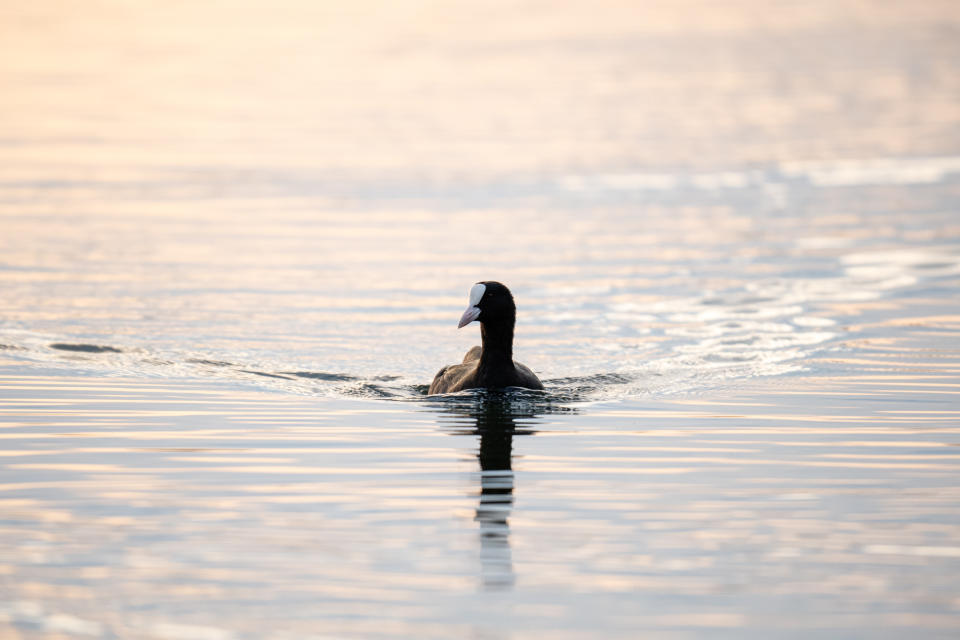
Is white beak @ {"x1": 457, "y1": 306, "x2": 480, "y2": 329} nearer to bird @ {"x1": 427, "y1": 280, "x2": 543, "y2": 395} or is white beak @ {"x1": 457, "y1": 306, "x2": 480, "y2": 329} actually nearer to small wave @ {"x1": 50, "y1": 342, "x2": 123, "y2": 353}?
bird @ {"x1": 427, "y1": 280, "x2": 543, "y2": 395}

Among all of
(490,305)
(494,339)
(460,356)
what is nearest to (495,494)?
(494,339)

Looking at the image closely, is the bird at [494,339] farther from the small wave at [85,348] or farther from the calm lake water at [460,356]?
the small wave at [85,348]

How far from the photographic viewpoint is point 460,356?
1855 cm

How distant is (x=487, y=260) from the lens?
23797 mm

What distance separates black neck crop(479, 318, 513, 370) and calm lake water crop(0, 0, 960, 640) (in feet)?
1.20

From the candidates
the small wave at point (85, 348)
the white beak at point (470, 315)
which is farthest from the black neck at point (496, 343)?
the small wave at point (85, 348)

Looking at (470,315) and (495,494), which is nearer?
(495,494)

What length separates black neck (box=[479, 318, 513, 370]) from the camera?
580 inches

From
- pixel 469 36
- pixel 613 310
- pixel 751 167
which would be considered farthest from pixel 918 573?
pixel 469 36

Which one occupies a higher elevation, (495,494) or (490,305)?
(490,305)

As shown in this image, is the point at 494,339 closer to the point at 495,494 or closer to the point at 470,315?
the point at 470,315

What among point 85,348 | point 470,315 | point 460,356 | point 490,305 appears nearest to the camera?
point 470,315

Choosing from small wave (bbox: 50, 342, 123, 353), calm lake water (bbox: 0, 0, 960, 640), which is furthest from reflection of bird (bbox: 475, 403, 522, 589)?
small wave (bbox: 50, 342, 123, 353)

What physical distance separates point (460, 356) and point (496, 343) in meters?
3.79
